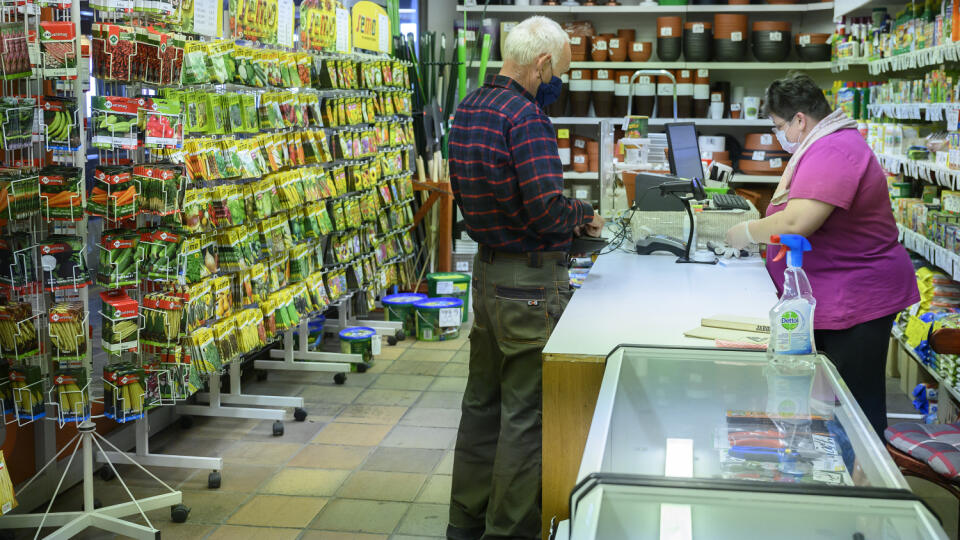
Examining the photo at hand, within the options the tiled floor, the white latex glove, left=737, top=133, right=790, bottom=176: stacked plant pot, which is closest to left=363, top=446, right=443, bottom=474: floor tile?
the tiled floor

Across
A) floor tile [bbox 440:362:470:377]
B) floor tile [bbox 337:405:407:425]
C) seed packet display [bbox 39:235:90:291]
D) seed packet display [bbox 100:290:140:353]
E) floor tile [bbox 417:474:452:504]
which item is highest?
seed packet display [bbox 39:235:90:291]

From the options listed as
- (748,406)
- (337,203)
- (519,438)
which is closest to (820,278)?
(519,438)

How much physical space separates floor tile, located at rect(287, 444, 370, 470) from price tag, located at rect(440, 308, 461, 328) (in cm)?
222

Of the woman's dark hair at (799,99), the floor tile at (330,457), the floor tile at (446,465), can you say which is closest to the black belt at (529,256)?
the woman's dark hair at (799,99)

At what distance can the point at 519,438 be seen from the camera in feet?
10.6

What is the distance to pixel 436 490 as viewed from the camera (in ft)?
13.2

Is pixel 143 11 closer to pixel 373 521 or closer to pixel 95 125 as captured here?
pixel 95 125

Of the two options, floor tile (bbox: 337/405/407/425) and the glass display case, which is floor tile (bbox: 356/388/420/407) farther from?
the glass display case

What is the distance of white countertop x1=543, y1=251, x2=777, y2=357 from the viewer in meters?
2.64

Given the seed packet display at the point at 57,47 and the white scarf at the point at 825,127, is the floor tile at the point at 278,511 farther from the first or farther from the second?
the white scarf at the point at 825,127

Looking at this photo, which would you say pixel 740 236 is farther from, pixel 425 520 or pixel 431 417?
pixel 431 417

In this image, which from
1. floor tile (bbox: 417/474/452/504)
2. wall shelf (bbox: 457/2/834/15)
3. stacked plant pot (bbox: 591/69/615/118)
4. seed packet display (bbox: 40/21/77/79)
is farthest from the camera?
stacked plant pot (bbox: 591/69/615/118)

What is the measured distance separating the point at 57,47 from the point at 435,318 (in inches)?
152

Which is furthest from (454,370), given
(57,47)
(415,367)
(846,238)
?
(57,47)
